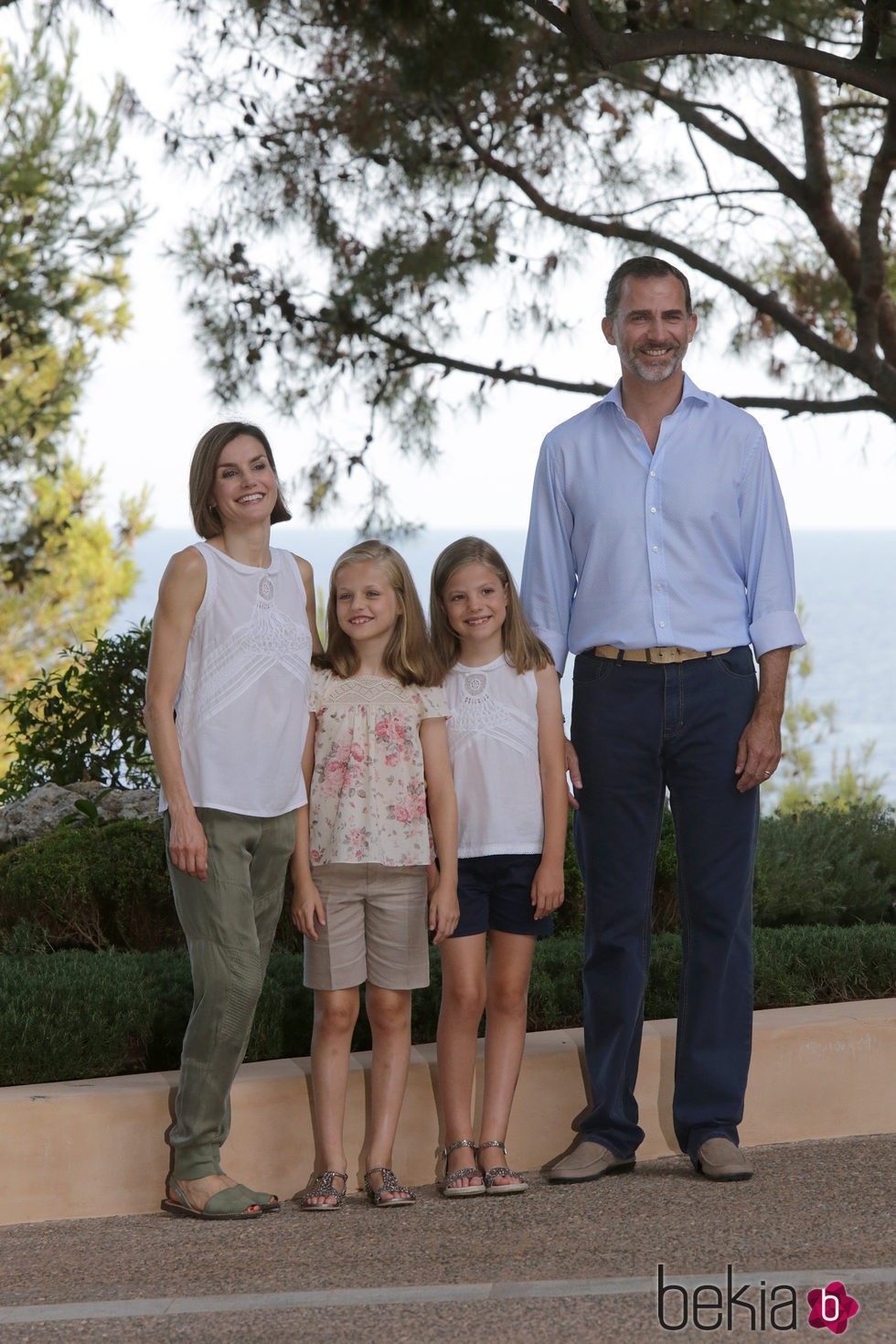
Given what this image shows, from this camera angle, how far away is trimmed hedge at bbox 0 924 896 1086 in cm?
328

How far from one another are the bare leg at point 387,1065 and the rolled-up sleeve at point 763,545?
1036mm

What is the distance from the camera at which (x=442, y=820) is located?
3090mm

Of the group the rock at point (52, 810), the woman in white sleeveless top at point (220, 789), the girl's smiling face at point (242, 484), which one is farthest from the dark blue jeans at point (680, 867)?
the rock at point (52, 810)

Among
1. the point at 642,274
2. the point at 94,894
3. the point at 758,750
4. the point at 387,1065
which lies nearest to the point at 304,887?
the point at 387,1065

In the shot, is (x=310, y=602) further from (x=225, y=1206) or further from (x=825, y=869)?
(x=825, y=869)

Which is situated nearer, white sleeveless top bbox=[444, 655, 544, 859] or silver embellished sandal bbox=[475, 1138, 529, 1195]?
silver embellished sandal bbox=[475, 1138, 529, 1195]

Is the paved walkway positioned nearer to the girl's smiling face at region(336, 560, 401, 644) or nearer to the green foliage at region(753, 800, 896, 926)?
the girl's smiling face at region(336, 560, 401, 644)

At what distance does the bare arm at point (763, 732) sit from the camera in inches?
121

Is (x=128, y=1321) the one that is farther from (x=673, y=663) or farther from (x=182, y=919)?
(x=673, y=663)

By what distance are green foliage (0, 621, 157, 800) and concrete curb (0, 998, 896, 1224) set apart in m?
2.58

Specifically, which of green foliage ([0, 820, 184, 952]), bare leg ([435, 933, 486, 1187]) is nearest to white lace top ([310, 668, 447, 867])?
bare leg ([435, 933, 486, 1187])

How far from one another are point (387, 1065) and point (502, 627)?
930mm

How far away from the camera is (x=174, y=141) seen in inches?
246

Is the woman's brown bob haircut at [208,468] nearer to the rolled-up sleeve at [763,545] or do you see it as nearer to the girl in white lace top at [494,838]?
the girl in white lace top at [494,838]
